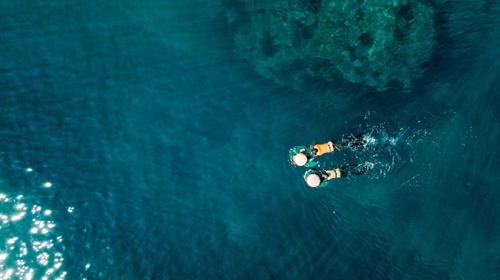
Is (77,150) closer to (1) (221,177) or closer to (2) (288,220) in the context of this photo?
(1) (221,177)

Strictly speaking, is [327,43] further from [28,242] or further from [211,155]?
[28,242]

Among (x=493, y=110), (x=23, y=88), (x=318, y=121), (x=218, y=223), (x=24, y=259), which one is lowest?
(x=24, y=259)

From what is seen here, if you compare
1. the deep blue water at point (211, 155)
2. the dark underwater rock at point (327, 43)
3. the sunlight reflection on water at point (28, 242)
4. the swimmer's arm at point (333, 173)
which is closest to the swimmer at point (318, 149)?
the deep blue water at point (211, 155)

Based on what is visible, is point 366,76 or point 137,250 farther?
point 366,76

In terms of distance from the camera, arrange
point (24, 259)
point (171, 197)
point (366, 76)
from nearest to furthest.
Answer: point (24, 259) < point (171, 197) < point (366, 76)

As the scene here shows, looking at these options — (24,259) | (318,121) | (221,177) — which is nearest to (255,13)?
(318,121)

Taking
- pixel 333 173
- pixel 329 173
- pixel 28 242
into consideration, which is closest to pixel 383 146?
pixel 333 173
